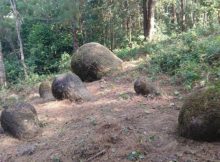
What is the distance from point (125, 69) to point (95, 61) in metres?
1.18

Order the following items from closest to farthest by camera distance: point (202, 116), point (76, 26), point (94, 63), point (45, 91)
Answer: point (202, 116) → point (45, 91) → point (94, 63) → point (76, 26)

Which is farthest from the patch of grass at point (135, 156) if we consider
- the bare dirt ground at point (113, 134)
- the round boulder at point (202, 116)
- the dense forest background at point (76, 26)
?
the dense forest background at point (76, 26)

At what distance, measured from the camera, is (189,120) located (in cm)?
627

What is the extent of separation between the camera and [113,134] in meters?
7.05

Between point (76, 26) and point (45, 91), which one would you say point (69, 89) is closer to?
point (45, 91)

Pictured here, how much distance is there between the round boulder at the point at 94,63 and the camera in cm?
1295

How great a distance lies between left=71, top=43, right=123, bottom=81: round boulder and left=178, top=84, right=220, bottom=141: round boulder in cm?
670

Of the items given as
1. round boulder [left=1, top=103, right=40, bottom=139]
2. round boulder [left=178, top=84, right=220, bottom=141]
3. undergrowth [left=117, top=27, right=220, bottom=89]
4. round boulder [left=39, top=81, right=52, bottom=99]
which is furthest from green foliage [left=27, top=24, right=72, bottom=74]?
round boulder [left=178, top=84, right=220, bottom=141]

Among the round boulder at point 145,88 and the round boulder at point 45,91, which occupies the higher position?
the round boulder at point 145,88

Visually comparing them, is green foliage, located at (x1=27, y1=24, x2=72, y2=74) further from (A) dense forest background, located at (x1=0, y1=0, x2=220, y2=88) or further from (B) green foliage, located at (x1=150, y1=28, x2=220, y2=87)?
(B) green foliage, located at (x1=150, y1=28, x2=220, y2=87)

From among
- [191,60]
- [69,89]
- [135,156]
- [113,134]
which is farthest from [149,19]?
[135,156]

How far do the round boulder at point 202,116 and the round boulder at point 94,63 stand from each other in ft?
22.0

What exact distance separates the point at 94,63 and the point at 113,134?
617cm

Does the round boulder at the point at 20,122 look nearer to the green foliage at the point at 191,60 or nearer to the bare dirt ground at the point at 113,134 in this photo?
the bare dirt ground at the point at 113,134
